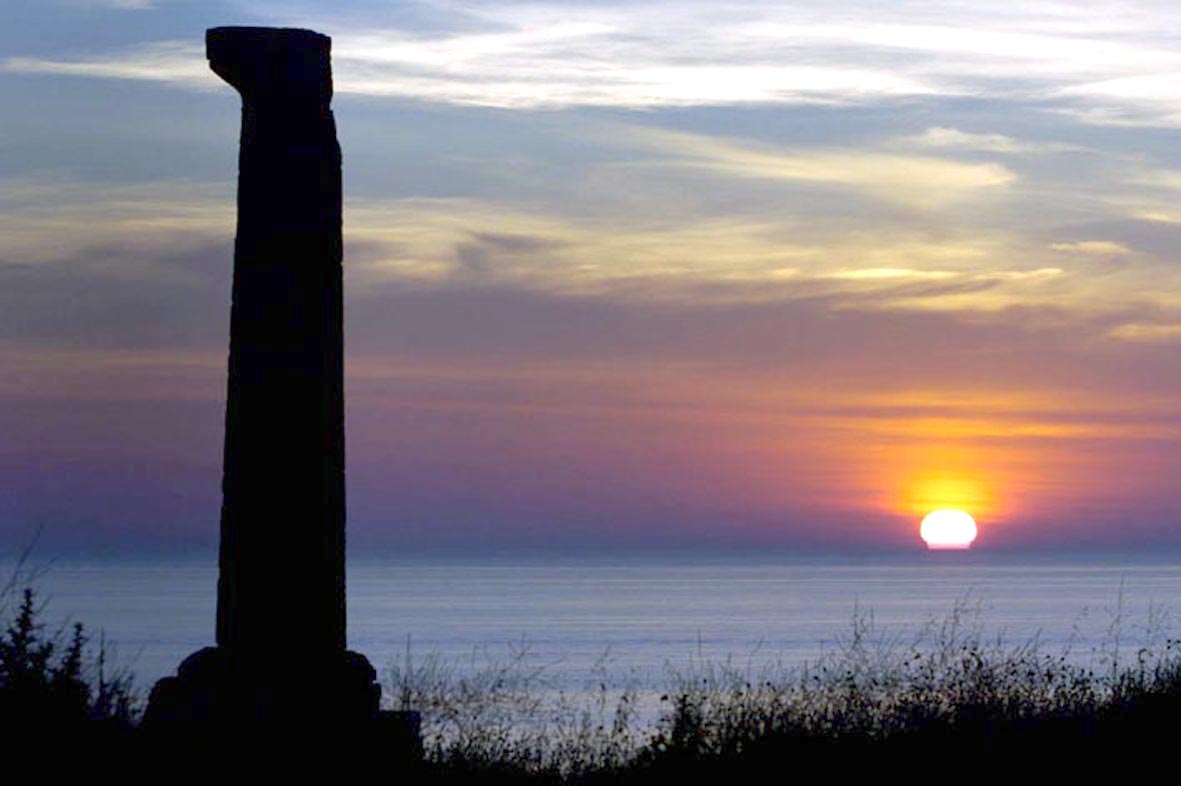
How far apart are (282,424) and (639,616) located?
9156 centimetres

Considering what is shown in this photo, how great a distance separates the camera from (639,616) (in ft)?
333

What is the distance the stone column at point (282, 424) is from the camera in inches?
425

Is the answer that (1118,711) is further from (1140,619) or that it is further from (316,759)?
(1140,619)

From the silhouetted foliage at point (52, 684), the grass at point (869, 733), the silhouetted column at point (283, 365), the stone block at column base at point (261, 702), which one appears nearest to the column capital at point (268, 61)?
the silhouetted column at point (283, 365)

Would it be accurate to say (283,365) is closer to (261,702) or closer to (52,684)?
(261,702)

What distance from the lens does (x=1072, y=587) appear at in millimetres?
157000

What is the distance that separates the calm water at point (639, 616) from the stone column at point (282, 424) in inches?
11.7

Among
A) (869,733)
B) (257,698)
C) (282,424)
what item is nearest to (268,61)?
(282,424)

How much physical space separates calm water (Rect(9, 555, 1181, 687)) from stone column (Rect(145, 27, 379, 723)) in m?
0.30

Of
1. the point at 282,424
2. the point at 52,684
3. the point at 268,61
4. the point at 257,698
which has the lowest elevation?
the point at 257,698

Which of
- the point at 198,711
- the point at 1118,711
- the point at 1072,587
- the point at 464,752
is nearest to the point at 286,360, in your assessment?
the point at 198,711

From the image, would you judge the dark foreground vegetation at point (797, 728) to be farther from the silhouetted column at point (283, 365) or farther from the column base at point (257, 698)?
the silhouetted column at point (283, 365)

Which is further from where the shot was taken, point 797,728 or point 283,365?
point 797,728

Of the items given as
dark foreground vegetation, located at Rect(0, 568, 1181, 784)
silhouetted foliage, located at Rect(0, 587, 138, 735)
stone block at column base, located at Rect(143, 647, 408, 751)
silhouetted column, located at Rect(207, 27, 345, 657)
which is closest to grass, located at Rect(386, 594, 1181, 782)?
dark foreground vegetation, located at Rect(0, 568, 1181, 784)
